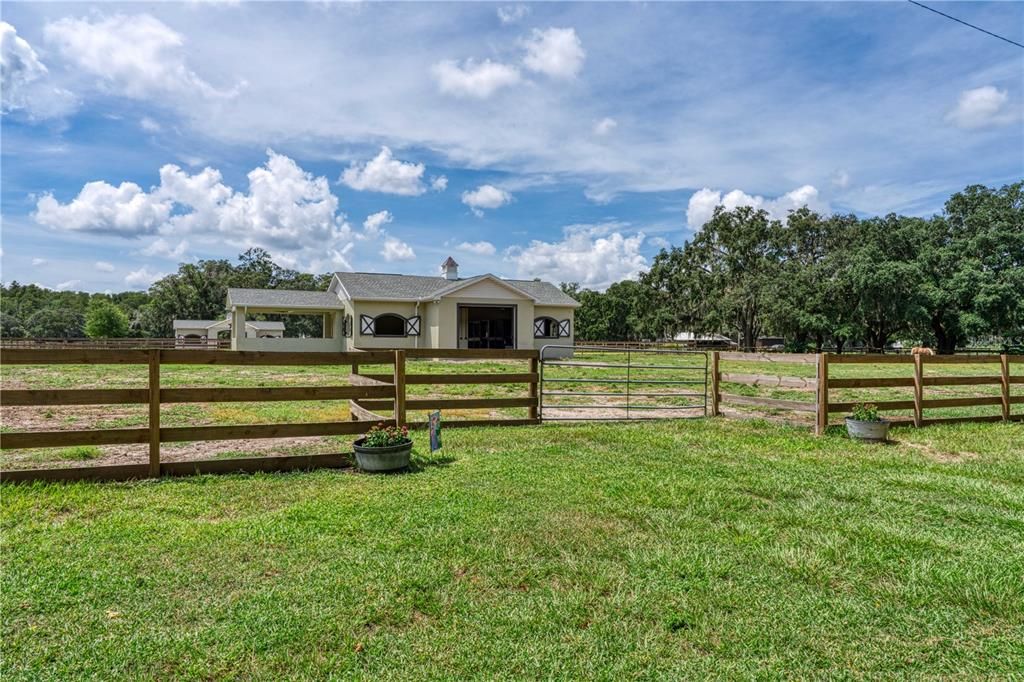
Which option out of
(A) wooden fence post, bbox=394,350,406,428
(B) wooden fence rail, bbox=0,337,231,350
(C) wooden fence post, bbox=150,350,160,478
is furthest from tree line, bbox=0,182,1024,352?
(C) wooden fence post, bbox=150,350,160,478

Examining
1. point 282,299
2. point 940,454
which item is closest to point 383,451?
point 940,454

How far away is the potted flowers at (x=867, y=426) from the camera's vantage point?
24.6ft

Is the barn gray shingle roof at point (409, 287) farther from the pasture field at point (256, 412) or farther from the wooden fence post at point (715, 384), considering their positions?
the wooden fence post at point (715, 384)

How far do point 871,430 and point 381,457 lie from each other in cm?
645

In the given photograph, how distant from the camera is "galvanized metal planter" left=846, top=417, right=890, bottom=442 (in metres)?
7.49

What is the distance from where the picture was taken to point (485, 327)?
32.5 metres

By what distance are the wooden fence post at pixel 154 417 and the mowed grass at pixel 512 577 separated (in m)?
0.23

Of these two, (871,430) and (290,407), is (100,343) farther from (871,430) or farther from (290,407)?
(871,430)

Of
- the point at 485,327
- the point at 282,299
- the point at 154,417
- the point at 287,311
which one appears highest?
the point at 282,299

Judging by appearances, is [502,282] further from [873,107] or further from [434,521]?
[434,521]

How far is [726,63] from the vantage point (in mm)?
9797

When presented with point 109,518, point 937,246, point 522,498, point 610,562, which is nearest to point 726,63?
point 522,498

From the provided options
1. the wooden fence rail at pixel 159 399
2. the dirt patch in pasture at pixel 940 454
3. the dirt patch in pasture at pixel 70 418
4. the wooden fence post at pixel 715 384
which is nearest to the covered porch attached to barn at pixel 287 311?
the dirt patch in pasture at pixel 70 418

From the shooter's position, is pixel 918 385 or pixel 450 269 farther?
pixel 450 269
